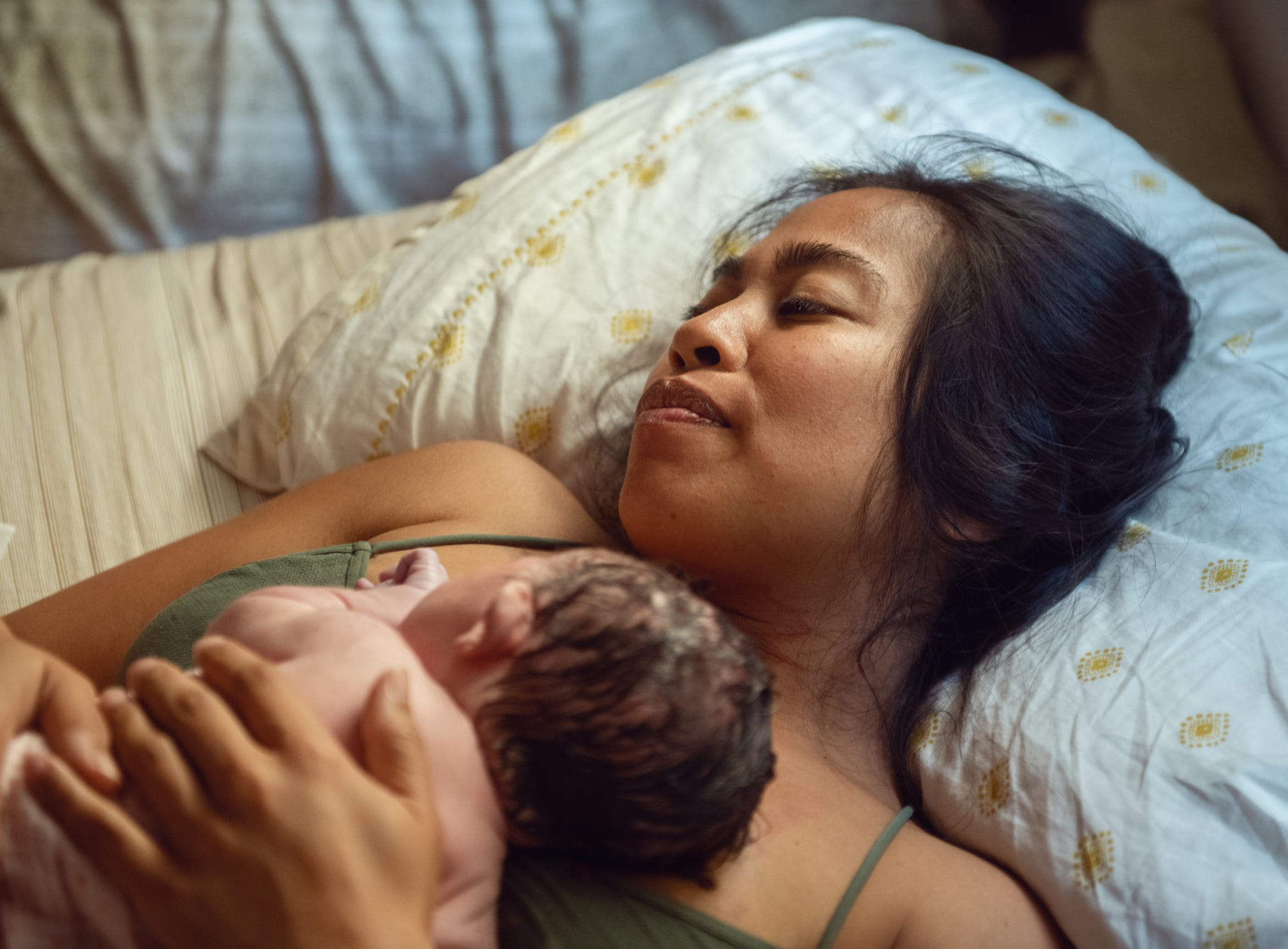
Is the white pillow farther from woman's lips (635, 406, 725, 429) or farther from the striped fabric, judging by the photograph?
woman's lips (635, 406, 725, 429)

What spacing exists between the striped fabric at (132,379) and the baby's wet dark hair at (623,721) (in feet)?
2.65

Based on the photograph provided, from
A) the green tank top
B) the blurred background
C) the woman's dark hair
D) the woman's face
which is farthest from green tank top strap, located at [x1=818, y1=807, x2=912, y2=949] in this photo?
the blurred background

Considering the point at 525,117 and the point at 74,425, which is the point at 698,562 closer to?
the point at 74,425

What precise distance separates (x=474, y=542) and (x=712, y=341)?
1.06ft

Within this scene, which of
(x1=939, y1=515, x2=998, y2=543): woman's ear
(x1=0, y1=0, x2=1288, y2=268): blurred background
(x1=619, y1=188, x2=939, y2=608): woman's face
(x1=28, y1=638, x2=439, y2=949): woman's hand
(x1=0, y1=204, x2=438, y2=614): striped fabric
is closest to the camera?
(x1=28, y1=638, x2=439, y2=949): woman's hand

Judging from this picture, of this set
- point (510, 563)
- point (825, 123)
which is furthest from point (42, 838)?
point (825, 123)

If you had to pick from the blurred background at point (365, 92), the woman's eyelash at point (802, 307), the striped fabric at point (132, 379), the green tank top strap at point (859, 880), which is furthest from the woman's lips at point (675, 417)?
the blurred background at point (365, 92)

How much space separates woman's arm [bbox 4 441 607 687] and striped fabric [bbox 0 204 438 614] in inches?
8.1

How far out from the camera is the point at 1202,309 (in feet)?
4.28

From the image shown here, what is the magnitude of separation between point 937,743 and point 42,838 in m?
0.78

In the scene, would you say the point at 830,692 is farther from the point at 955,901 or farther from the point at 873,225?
the point at 873,225

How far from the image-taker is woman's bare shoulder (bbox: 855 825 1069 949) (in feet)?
2.90

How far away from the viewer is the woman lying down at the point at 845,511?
88 cm

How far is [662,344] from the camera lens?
134 cm
